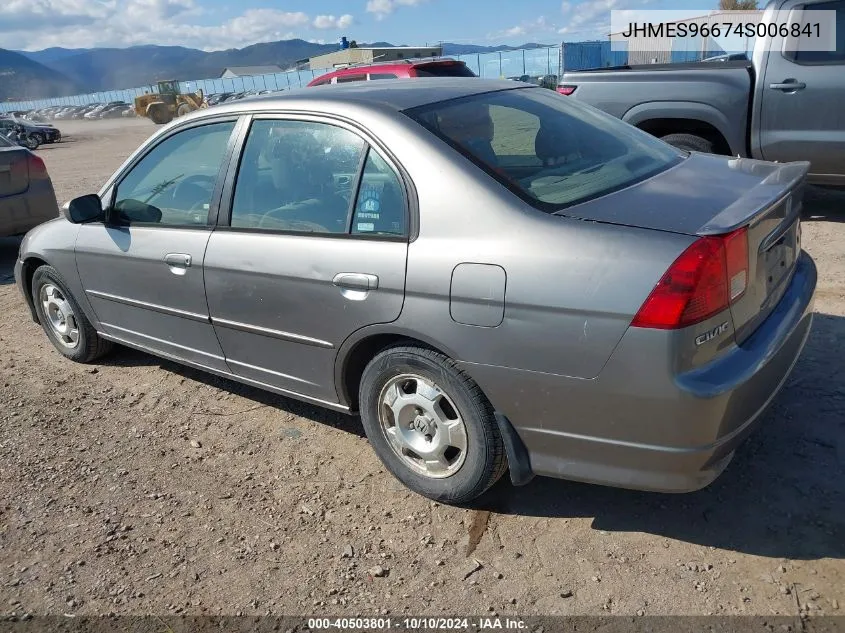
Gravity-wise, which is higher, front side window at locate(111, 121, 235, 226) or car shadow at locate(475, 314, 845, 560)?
front side window at locate(111, 121, 235, 226)

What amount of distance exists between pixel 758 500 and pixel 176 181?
3.24m

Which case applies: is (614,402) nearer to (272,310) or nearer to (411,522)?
(411,522)

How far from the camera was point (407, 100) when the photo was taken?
308 cm

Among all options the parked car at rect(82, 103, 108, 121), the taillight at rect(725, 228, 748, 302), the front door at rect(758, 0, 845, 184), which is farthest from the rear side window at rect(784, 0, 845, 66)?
the parked car at rect(82, 103, 108, 121)

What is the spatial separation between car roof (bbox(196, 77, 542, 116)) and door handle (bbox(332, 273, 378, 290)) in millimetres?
730

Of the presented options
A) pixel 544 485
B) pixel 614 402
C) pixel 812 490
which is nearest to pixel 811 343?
pixel 812 490

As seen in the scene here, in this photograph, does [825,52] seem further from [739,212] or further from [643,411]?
[643,411]

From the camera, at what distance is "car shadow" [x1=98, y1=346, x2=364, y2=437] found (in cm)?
381

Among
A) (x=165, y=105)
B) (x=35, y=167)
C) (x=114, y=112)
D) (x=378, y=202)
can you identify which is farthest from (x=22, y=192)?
(x=114, y=112)

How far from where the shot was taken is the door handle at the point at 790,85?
20.3 ft

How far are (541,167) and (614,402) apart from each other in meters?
1.09

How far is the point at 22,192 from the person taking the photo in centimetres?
784

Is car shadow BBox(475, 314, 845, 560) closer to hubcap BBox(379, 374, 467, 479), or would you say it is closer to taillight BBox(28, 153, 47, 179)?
hubcap BBox(379, 374, 467, 479)

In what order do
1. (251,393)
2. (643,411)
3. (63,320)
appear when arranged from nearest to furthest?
(643,411) < (251,393) < (63,320)
